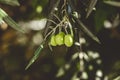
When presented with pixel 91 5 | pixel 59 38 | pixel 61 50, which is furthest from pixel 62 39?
pixel 61 50

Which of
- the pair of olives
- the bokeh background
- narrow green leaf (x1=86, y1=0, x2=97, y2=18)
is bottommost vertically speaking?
the bokeh background

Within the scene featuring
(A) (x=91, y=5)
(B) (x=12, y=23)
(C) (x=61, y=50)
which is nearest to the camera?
(A) (x=91, y=5)

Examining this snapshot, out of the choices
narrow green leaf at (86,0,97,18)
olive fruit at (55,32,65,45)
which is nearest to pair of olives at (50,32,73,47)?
olive fruit at (55,32,65,45)

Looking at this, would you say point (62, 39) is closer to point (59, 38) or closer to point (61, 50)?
point (59, 38)

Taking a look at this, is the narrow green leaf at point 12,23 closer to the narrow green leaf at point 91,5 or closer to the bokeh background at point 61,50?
the bokeh background at point 61,50

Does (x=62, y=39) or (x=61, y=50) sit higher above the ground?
(x=62, y=39)

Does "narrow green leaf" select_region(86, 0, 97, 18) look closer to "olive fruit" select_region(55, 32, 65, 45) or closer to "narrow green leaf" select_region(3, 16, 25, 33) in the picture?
"olive fruit" select_region(55, 32, 65, 45)

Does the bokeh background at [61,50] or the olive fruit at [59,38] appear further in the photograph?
the bokeh background at [61,50]

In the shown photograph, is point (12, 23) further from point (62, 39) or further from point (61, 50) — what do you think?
A: point (61, 50)

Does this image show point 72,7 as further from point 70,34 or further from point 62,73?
point 62,73

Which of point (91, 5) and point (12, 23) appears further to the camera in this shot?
point (12, 23)

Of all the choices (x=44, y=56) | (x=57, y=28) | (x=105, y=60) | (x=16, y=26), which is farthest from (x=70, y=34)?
(x=44, y=56)

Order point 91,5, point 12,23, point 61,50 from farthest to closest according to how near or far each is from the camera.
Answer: point 61,50 → point 12,23 → point 91,5

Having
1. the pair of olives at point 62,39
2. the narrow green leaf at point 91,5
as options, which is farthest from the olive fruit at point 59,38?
the narrow green leaf at point 91,5
